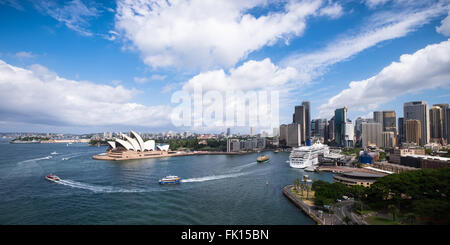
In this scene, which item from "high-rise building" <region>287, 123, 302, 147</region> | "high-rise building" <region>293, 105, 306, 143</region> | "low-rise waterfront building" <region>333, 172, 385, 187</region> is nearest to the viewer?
"low-rise waterfront building" <region>333, 172, 385, 187</region>

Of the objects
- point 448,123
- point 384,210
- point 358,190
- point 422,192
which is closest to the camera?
point 422,192

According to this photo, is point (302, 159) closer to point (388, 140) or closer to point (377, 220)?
point (377, 220)

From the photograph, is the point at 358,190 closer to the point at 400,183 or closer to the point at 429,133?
the point at 400,183

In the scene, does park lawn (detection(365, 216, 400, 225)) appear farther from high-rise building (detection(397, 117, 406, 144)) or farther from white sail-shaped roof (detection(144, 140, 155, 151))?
high-rise building (detection(397, 117, 406, 144))

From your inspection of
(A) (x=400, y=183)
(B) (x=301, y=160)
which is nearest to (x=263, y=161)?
(B) (x=301, y=160)

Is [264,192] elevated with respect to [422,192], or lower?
lower

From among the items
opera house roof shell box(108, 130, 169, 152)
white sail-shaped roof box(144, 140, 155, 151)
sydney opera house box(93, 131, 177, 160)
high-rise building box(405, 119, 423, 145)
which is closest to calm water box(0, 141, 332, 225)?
sydney opera house box(93, 131, 177, 160)

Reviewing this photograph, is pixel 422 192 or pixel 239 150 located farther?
pixel 239 150
